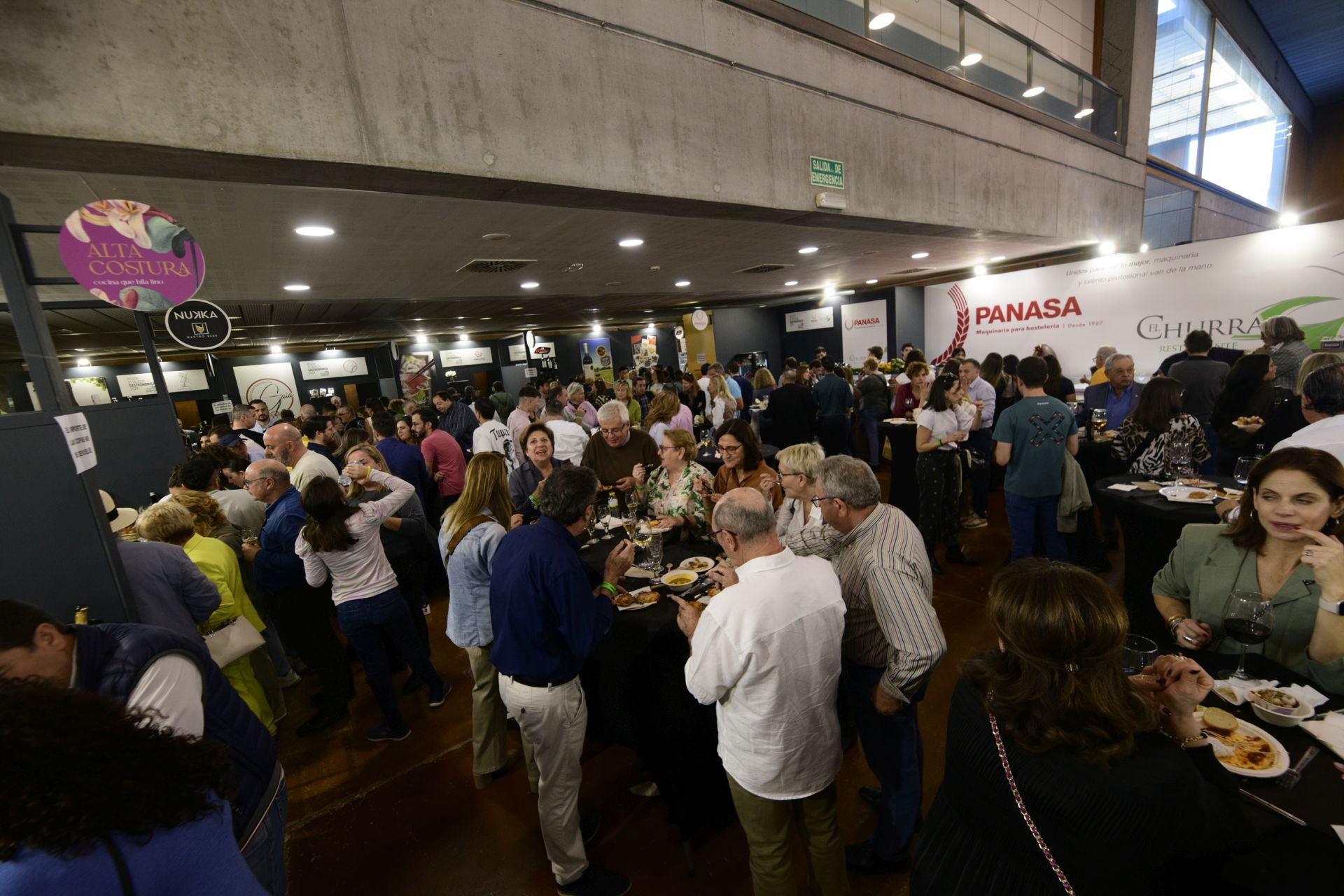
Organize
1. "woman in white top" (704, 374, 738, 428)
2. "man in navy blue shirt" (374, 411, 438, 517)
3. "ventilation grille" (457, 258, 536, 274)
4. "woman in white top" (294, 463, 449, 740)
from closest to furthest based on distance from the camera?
"woman in white top" (294, 463, 449, 740) < "man in navy blue shirt" (374, 411, 438, 517) < "ventilation grille" (457, 258, 536, 274) < "woman in white top" (704, 374, 738, 428)

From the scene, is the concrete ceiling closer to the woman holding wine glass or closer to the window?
the window

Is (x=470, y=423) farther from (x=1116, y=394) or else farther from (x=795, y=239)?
(x=1116, y=394)

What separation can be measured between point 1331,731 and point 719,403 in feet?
21.7

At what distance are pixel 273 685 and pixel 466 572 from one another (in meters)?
2.03

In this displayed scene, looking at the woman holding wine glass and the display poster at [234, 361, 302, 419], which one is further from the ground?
the display poster at [234, 361, 302, 419]

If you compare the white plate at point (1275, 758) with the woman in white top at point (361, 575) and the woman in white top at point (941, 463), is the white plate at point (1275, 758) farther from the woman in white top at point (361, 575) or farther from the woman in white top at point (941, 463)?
the woman in white top at point (361, 575)

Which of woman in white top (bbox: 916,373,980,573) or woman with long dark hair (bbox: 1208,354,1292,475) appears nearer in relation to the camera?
woman with long dark hair (bbox: 1208,354,1292,475)

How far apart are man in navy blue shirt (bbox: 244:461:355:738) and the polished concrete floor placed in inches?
8.3

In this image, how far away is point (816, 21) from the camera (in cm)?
483

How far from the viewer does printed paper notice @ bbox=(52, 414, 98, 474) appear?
6.37ft

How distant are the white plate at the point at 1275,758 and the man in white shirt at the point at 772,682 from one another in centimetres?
97

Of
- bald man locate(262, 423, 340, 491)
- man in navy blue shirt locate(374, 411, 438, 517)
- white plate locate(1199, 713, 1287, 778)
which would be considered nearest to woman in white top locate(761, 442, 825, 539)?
white plate locate(1199, 713, 1287, 778)

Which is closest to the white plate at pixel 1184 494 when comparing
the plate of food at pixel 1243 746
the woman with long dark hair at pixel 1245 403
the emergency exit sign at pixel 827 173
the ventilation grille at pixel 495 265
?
the woman with long dark hair at pixel 1245 403

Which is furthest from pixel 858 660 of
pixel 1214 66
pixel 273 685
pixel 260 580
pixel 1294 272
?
pixel 1214 66
